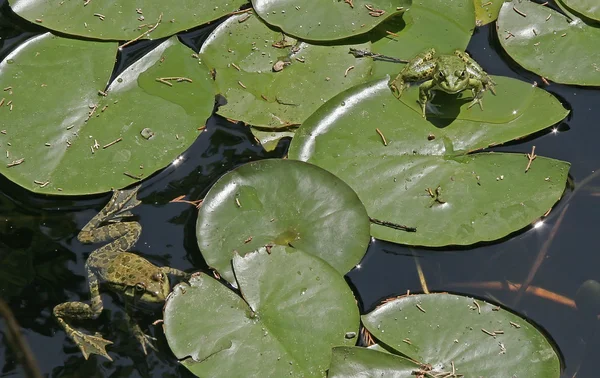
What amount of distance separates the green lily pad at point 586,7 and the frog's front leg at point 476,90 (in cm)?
116

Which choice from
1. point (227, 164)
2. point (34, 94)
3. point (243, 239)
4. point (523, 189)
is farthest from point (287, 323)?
point (34, 94)

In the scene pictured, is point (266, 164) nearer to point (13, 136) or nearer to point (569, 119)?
point (13, 136)

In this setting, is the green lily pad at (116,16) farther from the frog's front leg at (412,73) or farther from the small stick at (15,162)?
the frog's front leg at (412,73)

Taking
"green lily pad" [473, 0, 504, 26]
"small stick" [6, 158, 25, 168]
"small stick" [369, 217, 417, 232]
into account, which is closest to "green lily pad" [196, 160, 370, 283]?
"small stick" [369, 217, 417, 232]

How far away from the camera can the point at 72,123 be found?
16.1ft

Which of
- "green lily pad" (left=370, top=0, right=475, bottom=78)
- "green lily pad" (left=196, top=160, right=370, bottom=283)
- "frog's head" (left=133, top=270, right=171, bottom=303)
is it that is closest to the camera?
"green lily pad" (left=196, top=160, right=370, bottom=283)

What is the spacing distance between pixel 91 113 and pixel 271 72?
1396 mm

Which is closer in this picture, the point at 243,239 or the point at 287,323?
the point at 287,323

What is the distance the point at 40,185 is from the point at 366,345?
253 cm

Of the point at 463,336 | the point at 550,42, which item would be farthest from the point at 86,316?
the point at 550,42

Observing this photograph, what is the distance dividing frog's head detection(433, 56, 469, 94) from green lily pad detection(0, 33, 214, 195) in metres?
1.72

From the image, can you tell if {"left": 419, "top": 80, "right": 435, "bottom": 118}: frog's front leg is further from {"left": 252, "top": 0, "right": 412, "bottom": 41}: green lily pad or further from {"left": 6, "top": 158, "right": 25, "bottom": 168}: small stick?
{"left": 6, "top": 158, "right": 25, "bottom": 168}: small stick

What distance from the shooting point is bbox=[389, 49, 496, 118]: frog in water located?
4.86 meters

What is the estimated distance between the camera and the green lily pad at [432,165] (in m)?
4.50
